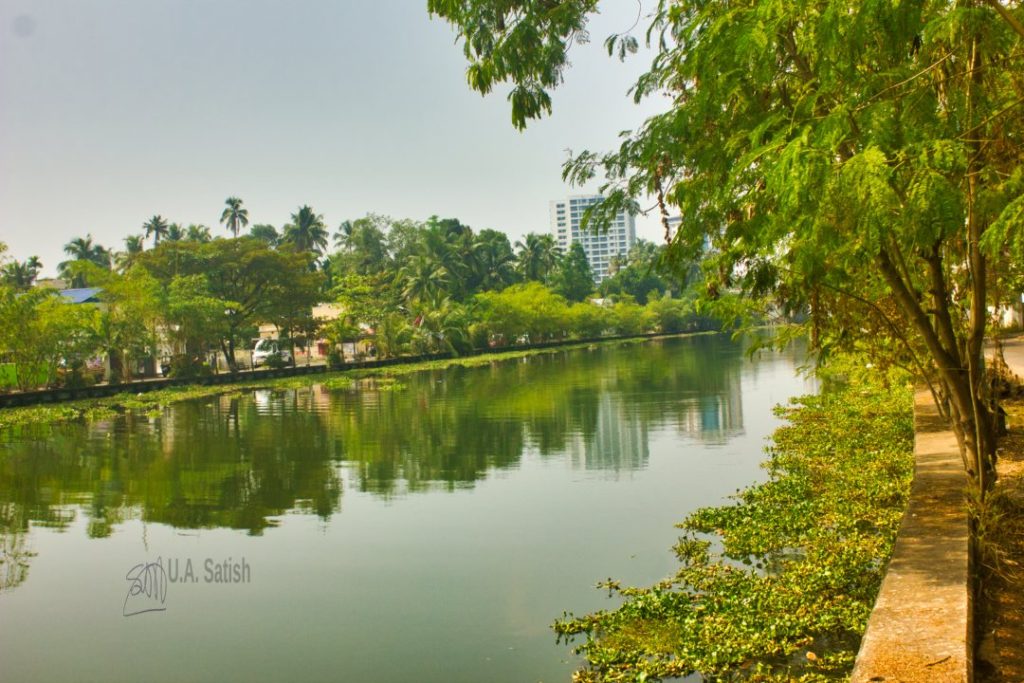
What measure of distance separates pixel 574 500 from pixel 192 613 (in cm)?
550

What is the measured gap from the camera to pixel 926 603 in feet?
16.3

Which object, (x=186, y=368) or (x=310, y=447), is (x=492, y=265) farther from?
(x=310, y=447)

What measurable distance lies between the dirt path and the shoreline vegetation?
2.81 feet

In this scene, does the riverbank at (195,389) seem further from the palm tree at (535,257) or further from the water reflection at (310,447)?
the palm tree at (535,257)

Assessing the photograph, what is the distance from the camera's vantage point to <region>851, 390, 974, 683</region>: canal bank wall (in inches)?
164

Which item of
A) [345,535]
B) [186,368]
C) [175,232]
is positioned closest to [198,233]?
[175,232]

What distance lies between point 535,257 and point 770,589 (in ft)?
257

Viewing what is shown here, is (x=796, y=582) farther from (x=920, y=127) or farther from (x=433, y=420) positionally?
(x=433, y=420)

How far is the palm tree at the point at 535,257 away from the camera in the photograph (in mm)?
84562

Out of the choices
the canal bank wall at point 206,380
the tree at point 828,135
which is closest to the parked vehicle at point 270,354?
the canal bank wall at point 206,380

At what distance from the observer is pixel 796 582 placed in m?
7.28
